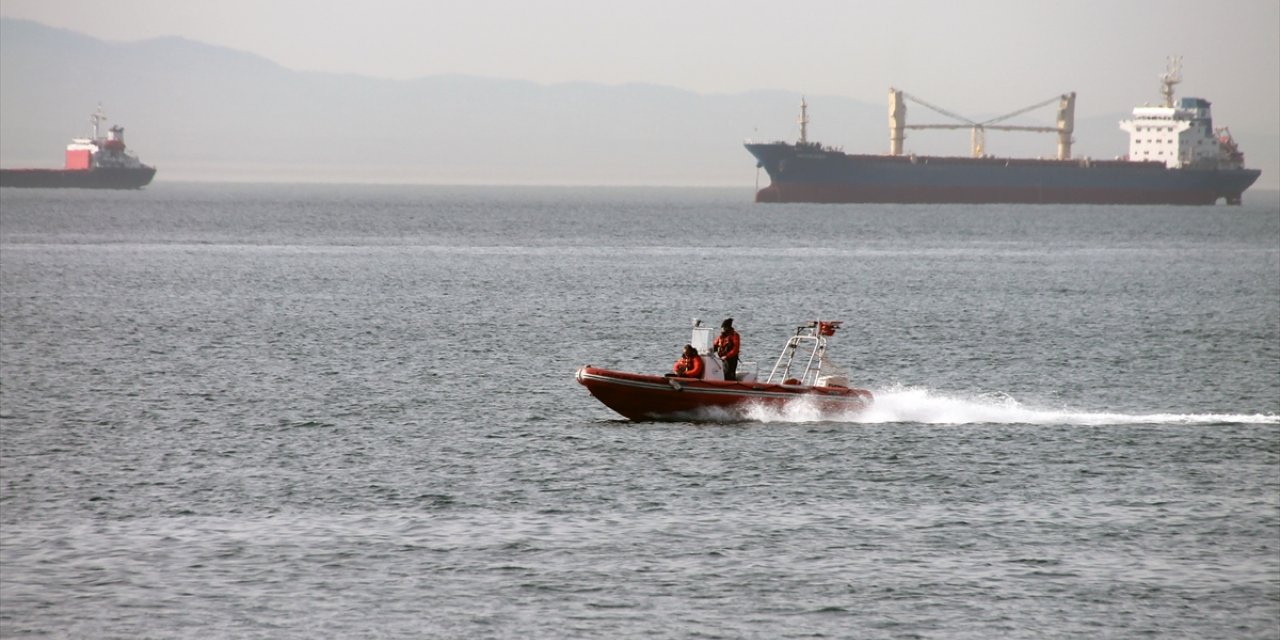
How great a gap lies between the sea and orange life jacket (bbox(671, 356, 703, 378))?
4.19ft

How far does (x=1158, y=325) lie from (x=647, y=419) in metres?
37.7

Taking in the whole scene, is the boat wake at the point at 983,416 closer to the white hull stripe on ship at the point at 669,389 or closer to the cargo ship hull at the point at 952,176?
the white hull stripe on ship at the point at 669,389

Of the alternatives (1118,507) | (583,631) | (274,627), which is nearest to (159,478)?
(274,627)

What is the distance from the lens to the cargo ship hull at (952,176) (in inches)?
7554

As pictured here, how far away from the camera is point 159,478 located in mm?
29234

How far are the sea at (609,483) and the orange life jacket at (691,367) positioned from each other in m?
1.28

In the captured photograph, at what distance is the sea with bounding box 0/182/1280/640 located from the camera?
842 inches

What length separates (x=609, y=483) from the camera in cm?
2852

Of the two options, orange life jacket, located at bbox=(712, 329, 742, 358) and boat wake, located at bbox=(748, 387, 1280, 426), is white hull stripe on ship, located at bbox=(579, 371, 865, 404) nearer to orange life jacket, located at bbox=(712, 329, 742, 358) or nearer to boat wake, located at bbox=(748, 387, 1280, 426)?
orange life jacket, located at bbox=(712, 329, 742, 358)

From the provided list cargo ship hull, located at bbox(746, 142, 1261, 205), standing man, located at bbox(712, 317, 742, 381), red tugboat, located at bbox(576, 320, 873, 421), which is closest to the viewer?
standing man, located at bbox(712, 317, 742, 381)

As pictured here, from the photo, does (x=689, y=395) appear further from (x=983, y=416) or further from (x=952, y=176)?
(x=952, y=176)

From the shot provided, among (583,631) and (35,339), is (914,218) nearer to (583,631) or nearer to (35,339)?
(35,339)

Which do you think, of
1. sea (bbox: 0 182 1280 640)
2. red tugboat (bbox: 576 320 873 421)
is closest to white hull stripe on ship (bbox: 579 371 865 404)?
red tugboat (bbox: 576 320 873 421)

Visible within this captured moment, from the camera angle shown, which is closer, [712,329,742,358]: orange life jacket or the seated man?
[712,329,742,358]: orange life jacket
